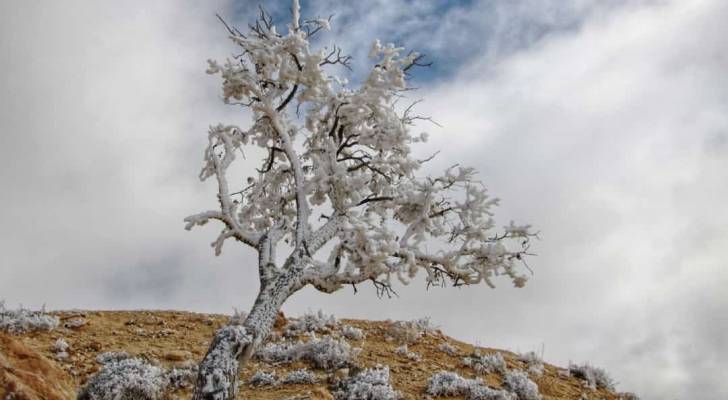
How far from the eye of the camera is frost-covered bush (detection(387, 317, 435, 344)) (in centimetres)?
1853

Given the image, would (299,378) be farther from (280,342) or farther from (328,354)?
(280,342)

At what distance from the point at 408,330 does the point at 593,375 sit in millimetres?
5146

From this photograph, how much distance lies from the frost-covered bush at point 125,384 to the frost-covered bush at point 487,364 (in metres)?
7.58

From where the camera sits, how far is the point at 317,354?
50.1 ft

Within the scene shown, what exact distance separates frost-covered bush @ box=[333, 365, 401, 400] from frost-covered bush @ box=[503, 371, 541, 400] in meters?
3.09

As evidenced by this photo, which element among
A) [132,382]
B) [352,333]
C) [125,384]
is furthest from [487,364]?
[125,384]

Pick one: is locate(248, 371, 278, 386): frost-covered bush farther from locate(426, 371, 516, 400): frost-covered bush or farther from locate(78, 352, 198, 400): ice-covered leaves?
locate(426, 371, 516, 400): frost-covered bush

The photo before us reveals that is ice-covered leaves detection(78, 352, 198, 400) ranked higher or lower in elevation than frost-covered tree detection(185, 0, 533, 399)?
lower

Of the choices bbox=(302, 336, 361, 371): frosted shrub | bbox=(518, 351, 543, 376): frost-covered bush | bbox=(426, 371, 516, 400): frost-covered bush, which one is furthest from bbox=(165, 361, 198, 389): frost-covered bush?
bbox=(518, 351, 543, 376): frost-covered bush

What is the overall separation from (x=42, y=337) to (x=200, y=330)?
13.4 ft

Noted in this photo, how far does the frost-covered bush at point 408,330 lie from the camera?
18.5 m

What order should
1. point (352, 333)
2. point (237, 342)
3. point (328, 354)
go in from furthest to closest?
point (352, 333) → point (328, 354) → point (237, 342)

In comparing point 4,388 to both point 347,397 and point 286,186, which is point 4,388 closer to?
point 347,397

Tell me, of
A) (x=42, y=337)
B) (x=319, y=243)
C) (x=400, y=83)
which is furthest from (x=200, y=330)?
(x=400, y=83)
